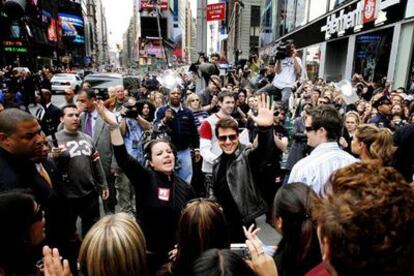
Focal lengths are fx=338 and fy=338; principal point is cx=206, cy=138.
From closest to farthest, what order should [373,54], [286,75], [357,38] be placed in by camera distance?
1. [286,75]
2. [373,54]
3. [357,38]

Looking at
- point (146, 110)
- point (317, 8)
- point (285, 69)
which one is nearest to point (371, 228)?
point (146, 110)

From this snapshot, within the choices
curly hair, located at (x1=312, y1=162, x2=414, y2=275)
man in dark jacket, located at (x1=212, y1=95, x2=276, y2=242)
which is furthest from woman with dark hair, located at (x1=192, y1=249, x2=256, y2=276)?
man in dark jacket, located at (x1=212, y1=95, x2=276, y2=242)

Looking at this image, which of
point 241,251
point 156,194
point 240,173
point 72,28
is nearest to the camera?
point 241,251

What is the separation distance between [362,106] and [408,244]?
22.7 ft

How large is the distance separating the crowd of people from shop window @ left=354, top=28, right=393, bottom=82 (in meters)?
9.49

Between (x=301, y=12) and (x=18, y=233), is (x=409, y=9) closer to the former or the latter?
(x=18, y=233)

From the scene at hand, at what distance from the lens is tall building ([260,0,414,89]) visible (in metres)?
10.5

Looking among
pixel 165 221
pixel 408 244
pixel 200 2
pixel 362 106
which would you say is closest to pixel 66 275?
pixel 165 221

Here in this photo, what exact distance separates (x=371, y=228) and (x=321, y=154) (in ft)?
5.80

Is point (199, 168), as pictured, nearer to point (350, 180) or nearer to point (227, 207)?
point (227, 207)

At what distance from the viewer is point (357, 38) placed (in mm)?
15617

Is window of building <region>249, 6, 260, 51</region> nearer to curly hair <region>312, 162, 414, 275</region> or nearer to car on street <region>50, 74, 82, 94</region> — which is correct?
car on street <region>50, 74, 82, 94</region>

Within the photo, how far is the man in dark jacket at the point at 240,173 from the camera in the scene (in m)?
2.88

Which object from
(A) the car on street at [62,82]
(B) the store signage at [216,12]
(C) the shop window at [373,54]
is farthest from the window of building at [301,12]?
(A) the car on street at [62,82]
